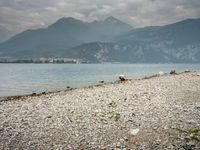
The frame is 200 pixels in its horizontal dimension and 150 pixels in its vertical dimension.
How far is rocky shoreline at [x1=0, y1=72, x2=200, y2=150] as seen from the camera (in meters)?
15.8

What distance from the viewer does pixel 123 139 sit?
632 inches

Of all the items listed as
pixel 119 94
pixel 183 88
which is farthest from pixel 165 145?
pixel 183 88

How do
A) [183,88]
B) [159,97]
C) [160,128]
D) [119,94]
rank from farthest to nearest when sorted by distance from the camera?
[183,88], [119,94], [159,97], [160,128]

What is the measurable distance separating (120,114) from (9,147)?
6.98m

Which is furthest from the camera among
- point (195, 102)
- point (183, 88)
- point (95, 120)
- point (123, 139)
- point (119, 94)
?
point (183, 88)

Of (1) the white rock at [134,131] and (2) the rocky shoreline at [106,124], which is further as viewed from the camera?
(1) the white rock at [134,131]

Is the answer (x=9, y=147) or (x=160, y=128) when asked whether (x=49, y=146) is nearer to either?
(x=9, y=147)

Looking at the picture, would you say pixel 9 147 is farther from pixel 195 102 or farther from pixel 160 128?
pixel 195 102

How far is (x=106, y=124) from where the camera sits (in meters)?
18.4

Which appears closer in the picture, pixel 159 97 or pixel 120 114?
pixel 120 114

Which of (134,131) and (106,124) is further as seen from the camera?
(106,124)

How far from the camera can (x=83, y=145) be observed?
1576 cm

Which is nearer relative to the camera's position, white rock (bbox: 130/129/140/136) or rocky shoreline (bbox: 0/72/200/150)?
rocky shoreline (bbox: 0/72/200/150)

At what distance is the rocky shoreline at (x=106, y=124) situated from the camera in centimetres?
1578
